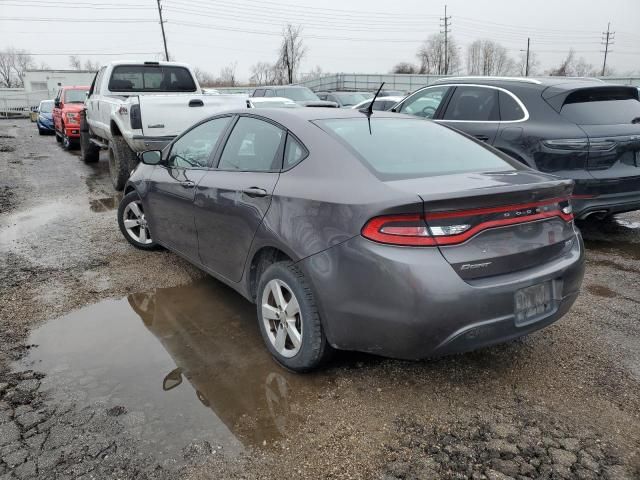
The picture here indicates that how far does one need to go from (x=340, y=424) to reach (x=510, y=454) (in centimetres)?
83

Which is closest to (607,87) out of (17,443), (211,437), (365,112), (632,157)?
(632,157)

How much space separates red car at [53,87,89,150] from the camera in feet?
49.2

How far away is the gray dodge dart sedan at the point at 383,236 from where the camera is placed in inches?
101

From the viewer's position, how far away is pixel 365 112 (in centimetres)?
382

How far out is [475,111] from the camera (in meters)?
6.00

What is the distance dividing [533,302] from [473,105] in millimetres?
3816

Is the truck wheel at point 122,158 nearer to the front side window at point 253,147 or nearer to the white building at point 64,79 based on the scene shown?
the front side window at point 253,147

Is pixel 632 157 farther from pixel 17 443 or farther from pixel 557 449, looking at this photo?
pixel 17 443

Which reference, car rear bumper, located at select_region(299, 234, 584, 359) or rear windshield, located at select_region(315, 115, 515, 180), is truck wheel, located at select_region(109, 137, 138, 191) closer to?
rear windshield, located at select_region(315, 115, 515, 180)

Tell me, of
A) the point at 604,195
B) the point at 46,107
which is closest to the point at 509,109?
the point at 604,195

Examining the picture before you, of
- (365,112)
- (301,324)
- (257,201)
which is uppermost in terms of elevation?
(365,112)

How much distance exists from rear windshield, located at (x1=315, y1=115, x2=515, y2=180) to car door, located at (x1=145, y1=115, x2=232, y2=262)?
117 centimetres

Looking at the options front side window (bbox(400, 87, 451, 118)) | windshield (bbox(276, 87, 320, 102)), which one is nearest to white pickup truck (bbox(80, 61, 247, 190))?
front side window (bbox(400, 87, 451, 118))

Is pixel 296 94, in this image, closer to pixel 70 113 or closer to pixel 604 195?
pixel 70 113
